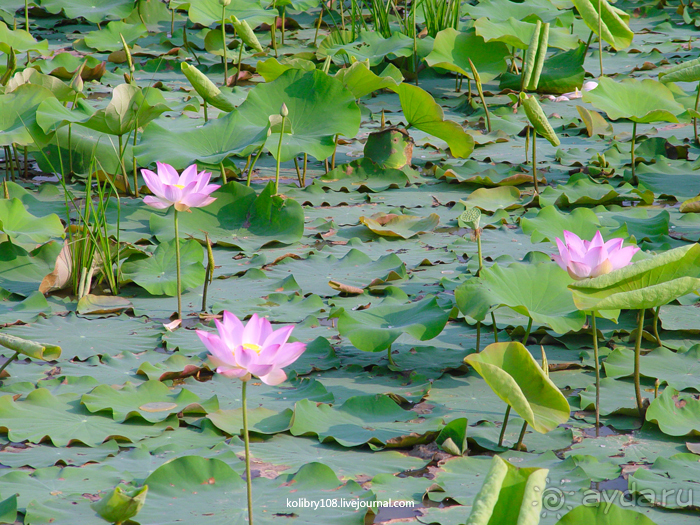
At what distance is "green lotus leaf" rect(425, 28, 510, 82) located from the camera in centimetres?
462

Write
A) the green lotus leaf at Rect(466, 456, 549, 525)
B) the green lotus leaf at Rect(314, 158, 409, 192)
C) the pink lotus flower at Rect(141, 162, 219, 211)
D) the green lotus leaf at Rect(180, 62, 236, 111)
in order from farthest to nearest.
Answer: the green lotus leaf at Rect(314, 158, 409, 192)
the green lotus leaf at Rect(180, 62, 236, 111)
the pink lotus flower at Rect(141, 162, 219, 211)
the green lotus leaf at Rect(466, 456, 549, 525)

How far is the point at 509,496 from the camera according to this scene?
3.53ft

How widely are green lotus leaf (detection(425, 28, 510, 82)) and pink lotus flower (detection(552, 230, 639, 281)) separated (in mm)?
2941

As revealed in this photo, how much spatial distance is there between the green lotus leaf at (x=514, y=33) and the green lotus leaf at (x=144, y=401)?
345cm

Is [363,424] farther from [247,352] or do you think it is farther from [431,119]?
[431,119]

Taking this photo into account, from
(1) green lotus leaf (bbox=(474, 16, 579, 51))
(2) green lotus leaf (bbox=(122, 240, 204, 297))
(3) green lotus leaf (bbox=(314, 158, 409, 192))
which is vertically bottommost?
(3) green lotus leaf (bbox=(314, 158, 409, 192))

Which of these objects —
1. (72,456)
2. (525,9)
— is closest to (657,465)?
(72,456)

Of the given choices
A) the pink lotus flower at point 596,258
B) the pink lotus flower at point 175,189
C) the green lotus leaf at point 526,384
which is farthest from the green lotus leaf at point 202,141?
the green lotus leaf at point 526,384

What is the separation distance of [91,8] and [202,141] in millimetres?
3206

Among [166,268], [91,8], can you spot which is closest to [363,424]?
[166,268]

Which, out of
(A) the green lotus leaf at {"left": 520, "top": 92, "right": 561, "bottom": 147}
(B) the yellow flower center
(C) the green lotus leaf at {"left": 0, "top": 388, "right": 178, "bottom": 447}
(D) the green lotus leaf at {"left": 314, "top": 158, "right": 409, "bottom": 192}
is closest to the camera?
(B) the yellow flower center

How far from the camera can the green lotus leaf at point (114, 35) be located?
5367 millimetres

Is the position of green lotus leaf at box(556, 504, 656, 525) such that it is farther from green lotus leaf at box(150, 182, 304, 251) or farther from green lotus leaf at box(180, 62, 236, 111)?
green lotus leaf at box(180, 62, 236, 111)

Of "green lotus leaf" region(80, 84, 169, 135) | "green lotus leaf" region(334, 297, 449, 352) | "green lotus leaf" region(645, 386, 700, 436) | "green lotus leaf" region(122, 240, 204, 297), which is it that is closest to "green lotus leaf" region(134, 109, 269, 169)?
"green lotus leaf" region(80, 84, 169, 135)
